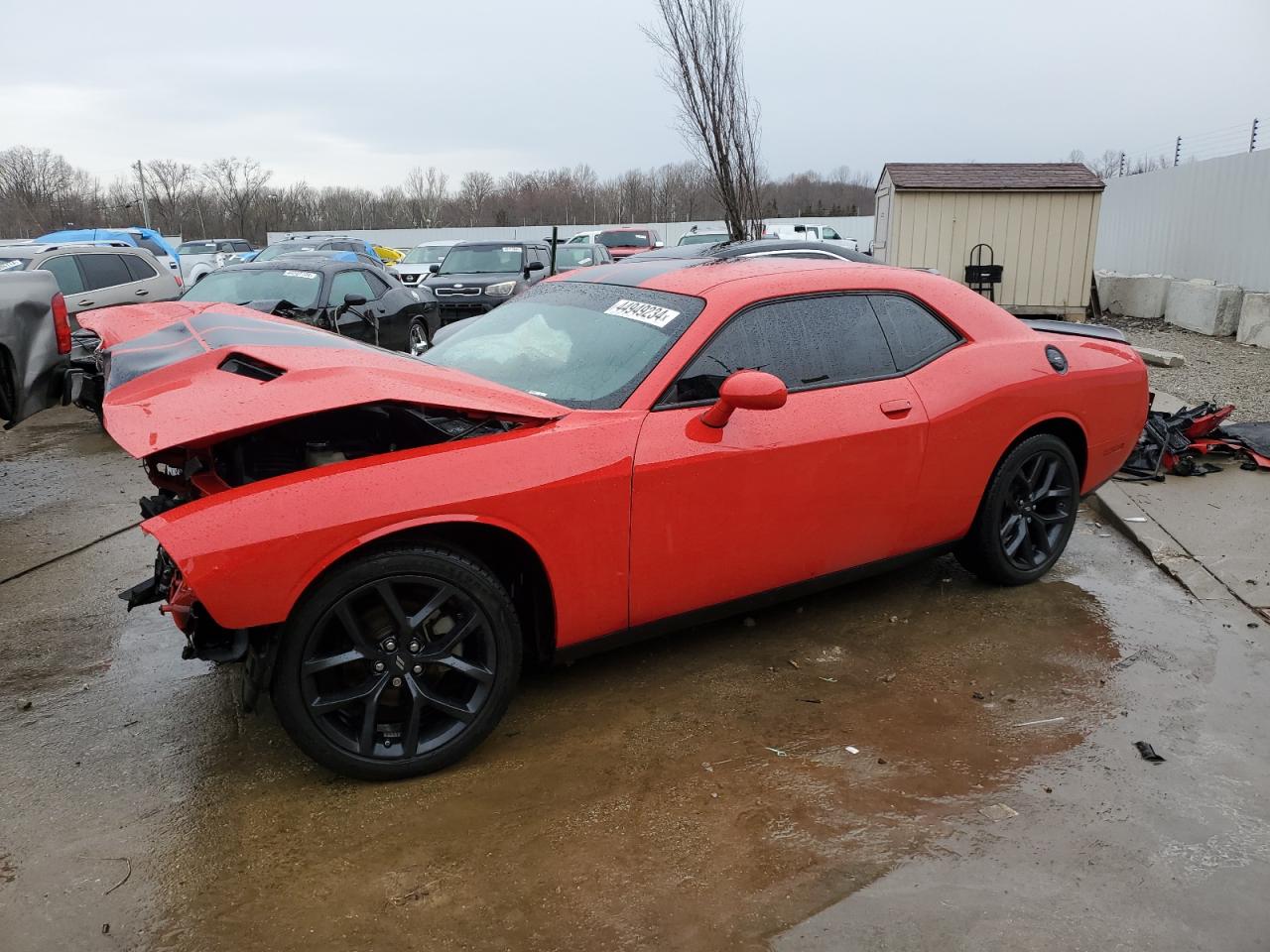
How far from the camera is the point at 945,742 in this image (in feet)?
10.6

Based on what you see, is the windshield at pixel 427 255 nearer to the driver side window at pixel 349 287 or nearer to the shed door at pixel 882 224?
the shed door at pixel 882 224

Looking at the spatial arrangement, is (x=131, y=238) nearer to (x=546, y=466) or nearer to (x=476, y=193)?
(x=546, y=466)

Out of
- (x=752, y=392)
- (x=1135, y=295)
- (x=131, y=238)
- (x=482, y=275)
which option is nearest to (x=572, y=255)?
(x=482, y=275)

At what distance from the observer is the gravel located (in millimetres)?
8539

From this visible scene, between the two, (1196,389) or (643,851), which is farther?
(1196,389)

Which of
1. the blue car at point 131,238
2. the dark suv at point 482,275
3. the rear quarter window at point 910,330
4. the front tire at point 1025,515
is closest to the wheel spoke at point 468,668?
the rear quarter window at point 910,330

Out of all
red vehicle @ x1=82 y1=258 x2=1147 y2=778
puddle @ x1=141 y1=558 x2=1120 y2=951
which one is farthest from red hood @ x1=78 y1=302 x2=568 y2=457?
puddle @ x1=141 y1=558 x2=1120 y2=951

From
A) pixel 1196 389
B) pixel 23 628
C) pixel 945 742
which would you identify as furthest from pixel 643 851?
pixel 1196 389

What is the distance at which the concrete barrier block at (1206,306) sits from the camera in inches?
507

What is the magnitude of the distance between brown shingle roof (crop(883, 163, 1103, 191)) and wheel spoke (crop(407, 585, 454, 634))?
13.4 m

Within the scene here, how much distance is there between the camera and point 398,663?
288 centimetres

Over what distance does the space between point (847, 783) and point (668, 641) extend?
119 centimetres

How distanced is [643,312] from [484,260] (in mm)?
13582

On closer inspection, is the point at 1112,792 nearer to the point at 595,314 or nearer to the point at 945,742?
the point at 945,742
